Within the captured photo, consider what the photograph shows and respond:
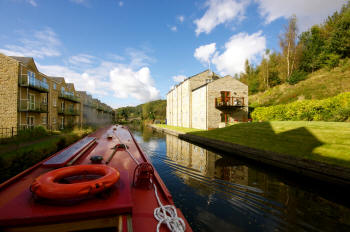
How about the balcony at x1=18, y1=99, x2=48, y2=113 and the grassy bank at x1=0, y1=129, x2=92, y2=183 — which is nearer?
the grassy bank at x1=0, y1=129, x2=92, y2=183

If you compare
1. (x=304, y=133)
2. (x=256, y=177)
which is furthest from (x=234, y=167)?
(x=304, y=133)

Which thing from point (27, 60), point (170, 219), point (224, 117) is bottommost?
point (170, 219)

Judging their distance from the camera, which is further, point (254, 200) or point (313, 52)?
point (313, 52)

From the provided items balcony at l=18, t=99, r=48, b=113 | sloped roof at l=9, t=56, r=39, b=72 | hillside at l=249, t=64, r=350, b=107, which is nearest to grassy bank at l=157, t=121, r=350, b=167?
hillside at l=249, t=64, r=350, b=107

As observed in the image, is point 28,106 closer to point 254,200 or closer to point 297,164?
point 254,200

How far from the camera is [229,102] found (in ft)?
55.5

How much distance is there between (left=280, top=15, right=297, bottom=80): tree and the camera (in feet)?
84.1

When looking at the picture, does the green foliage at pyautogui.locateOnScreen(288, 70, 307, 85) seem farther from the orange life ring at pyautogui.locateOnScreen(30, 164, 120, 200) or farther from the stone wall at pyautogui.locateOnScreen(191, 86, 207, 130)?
the orange life ring at pyautogui.locateOnScreen(30, 164, 120, 200)

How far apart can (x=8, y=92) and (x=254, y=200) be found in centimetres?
1667

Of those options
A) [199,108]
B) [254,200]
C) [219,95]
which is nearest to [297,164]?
[254,200]

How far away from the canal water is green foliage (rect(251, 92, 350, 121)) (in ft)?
28.5

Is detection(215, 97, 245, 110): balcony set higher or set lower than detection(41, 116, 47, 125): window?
higher

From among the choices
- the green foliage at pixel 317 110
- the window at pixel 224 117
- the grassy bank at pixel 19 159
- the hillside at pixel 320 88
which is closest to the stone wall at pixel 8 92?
the grassy bank at pixel 19 159

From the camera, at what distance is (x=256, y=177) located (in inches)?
213
